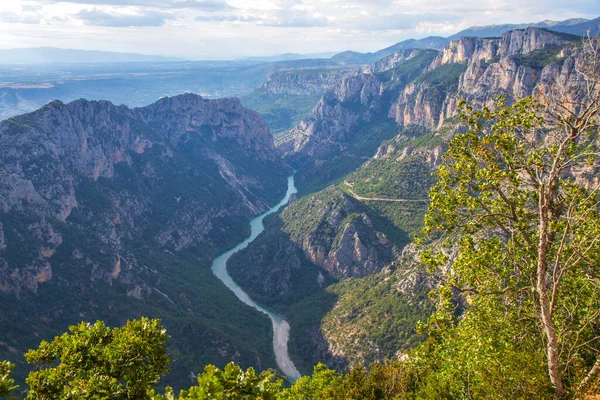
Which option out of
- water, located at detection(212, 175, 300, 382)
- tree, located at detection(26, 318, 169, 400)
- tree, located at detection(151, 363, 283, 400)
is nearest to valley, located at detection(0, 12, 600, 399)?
water, located at detection(212, 175, 300, 382)

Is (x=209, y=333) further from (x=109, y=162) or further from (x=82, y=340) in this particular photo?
(x=109, y=162)

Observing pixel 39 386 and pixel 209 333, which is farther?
Answer: pixel 209 333

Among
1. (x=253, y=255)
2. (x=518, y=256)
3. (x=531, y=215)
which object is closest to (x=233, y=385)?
(x=518, y=256)

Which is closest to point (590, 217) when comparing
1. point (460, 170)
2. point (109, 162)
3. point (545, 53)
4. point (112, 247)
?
point (460, 170)

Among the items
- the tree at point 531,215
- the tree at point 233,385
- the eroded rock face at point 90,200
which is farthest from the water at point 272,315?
Result: the tree at point 233,385

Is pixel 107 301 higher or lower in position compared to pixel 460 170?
lower

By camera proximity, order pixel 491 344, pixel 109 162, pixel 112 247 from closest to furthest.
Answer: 1. pixel 491 344
2. pixel 112 247
3. pixel 109 162

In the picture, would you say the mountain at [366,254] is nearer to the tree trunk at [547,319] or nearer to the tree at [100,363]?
the tree trunk at [547,319]

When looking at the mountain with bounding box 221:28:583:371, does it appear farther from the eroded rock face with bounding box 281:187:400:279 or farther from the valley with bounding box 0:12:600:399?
the valley with bounding box 0:12:600:399

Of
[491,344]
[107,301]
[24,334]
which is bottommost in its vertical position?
[107,301]
